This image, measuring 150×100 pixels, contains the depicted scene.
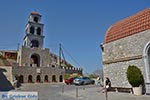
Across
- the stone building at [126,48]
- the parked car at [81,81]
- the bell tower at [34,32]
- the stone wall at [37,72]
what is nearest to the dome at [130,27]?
the stone building at [126,48]

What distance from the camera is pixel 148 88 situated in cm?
1417

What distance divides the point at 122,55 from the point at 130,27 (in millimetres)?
2502

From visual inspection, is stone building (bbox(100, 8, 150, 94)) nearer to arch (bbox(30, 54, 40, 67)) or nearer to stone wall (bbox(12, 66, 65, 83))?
stone wall (bbox(12, 66, 65, 83))

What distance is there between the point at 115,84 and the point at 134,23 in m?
5.55

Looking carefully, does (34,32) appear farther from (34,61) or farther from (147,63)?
(147,63)

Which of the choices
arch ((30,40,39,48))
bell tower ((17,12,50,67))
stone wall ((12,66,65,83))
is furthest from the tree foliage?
arch ((30,40,39,48))

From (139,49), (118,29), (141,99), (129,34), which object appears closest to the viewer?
(141,99)

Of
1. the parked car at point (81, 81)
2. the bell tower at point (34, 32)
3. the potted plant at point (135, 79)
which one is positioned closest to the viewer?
the potted plant at point (135, 79)

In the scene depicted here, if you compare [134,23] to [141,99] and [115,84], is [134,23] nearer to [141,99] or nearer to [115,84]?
[115,84]

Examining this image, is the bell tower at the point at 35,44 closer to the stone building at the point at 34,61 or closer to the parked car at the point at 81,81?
the stone building at the point at 34,61

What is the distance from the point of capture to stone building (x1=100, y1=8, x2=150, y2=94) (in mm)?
14695

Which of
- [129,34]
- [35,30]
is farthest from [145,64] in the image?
[35,30]

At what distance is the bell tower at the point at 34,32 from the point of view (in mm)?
46322

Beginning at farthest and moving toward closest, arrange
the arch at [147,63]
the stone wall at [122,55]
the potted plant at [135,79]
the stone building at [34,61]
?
the stone building at [34,61] → the stone wall at [122,55] → the potted plant at [135,79] → the arch at [147,63]
